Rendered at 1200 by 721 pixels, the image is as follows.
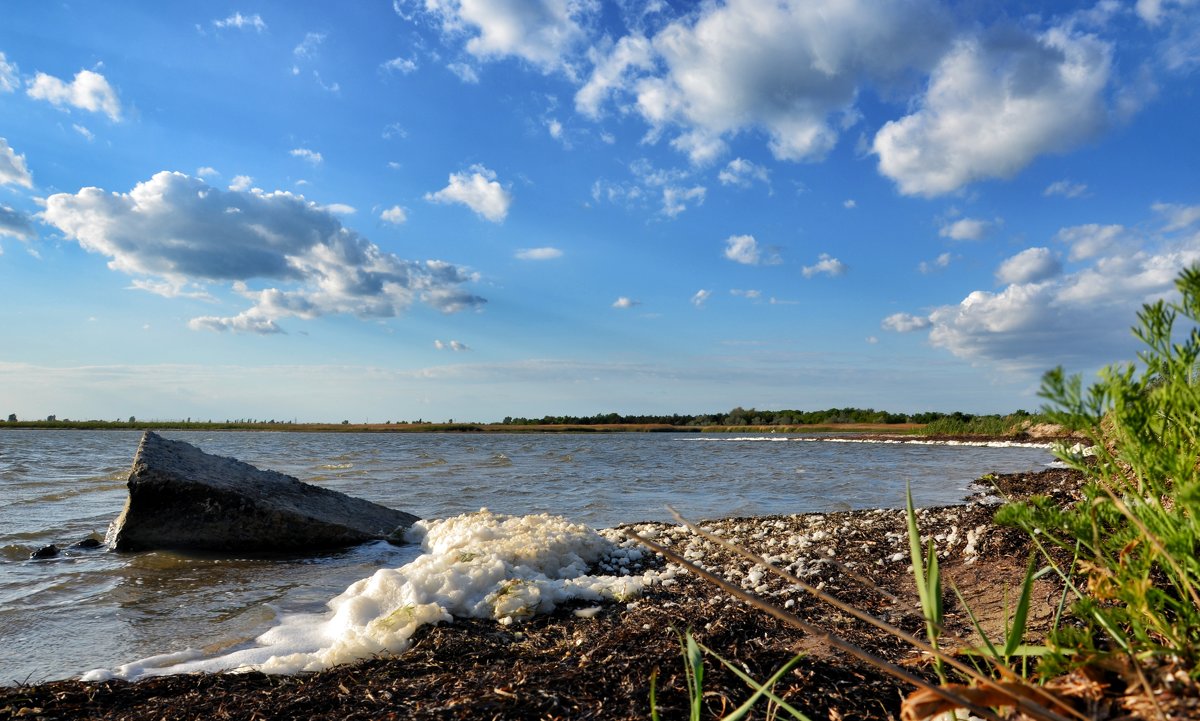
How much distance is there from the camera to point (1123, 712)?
4.77 feet

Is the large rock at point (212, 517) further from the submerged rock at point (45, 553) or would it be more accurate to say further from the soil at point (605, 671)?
the soil at point (605, 671)

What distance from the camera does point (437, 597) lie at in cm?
543

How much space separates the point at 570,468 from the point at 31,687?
784 inches

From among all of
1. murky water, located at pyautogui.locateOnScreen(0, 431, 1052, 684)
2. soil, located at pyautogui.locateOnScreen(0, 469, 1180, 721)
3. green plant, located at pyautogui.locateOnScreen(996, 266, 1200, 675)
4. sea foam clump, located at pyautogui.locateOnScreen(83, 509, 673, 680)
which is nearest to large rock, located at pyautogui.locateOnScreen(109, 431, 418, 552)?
murky water, located at pyautogui.locateOnScreen(0, 431, 1052, 684)

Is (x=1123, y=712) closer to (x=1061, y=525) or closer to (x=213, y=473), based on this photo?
(x=1061, y=525)

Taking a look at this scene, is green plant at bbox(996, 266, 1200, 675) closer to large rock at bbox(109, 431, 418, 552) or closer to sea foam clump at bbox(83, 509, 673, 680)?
sea foam clump at bbox(83, 509, 673, 680)

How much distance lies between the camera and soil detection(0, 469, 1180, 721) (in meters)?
3.08

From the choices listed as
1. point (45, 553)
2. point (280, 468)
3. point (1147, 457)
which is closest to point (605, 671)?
point (1147, 457)

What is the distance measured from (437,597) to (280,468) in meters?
19.7

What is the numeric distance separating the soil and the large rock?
528 centimetres

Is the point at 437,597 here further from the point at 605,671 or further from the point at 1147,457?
the point at 1147,457

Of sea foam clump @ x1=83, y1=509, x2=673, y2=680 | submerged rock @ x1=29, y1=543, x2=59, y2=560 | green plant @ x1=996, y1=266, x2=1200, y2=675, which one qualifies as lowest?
submerged rock @ x1=29, y1=543, x2=59, y2=560

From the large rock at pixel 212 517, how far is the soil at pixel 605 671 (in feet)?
17.3

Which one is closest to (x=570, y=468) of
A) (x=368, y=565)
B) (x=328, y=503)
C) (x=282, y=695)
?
(x=328, y=503)
